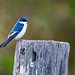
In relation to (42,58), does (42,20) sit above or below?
above

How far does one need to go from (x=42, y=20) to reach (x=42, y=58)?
591 cm

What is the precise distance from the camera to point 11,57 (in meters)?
9.23

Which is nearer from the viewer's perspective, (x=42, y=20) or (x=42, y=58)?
(x=42, y=58)

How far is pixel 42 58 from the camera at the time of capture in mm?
3873

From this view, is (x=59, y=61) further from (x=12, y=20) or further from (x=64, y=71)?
(x=12, y=20)

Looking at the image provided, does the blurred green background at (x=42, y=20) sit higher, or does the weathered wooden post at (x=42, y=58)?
the blurred green background at (x=42, y=20)

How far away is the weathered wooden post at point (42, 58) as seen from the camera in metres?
3.88

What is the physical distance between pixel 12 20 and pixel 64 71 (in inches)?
236

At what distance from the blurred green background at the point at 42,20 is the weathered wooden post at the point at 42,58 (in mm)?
5297

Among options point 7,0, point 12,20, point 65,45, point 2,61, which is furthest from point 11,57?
point 65,45

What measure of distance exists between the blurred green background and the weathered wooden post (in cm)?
530

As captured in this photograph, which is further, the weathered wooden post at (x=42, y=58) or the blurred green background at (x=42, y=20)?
the blurred green background at (x=42, y=20)

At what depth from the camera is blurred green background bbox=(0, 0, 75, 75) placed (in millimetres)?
9516

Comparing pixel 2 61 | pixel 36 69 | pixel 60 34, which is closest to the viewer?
pixel 36 69
